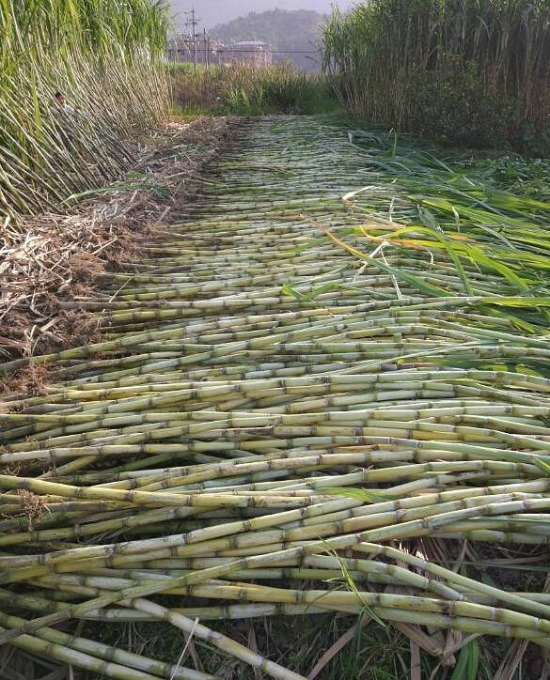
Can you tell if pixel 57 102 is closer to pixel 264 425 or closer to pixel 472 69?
pixel 264 425

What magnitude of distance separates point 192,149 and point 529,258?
3538 mm

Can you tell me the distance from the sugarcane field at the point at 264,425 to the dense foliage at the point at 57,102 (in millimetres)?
25

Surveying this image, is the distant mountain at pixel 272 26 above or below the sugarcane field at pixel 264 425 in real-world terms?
above

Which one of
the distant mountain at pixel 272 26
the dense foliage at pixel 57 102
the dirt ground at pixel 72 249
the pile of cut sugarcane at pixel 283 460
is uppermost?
the distant mountain at pixel 272 26

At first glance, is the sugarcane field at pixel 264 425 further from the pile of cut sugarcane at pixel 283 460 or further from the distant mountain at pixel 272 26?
the distant mountain at pixel 272 26

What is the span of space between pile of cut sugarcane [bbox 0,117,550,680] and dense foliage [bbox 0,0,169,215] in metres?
1.21

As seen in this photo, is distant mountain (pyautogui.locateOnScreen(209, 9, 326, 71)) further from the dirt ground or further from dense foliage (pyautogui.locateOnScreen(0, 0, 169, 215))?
the dirt ground

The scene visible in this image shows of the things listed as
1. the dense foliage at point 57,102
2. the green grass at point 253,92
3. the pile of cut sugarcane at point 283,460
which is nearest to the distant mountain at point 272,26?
the green grass at point 253,92

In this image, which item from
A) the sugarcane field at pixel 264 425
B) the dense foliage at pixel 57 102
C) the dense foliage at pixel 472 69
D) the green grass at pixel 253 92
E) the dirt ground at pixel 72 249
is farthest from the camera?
the green grass at pixel 253 92

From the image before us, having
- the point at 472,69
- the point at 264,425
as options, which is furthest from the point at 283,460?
the point at 472,69

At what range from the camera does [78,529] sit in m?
1.29

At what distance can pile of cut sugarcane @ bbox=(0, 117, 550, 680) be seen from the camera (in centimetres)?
117

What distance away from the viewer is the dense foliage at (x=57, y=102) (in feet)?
9.91

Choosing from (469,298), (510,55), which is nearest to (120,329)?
(469,298)
